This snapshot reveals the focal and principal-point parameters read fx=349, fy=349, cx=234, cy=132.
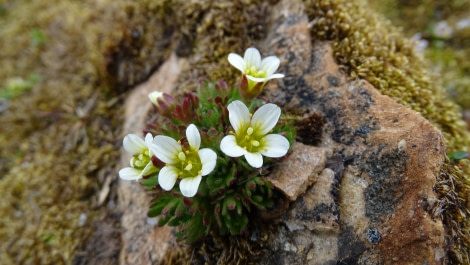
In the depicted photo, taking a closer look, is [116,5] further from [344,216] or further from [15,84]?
[344,216]

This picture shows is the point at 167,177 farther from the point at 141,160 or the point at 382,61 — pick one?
the point at 382,61

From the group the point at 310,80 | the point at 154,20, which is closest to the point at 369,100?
the point at 310,80

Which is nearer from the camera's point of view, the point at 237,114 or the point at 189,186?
the point at 189,186

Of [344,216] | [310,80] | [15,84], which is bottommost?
[15,84]

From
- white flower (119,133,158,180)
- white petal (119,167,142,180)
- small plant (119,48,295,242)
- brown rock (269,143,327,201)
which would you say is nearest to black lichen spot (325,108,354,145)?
brown rock (269,143,327,201)

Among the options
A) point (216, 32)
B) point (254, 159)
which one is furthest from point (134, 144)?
point (216, 32)

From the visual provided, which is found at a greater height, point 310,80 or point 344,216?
point 310,80

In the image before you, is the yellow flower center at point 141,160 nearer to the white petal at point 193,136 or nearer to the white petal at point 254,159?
the white petal at point 193,136
